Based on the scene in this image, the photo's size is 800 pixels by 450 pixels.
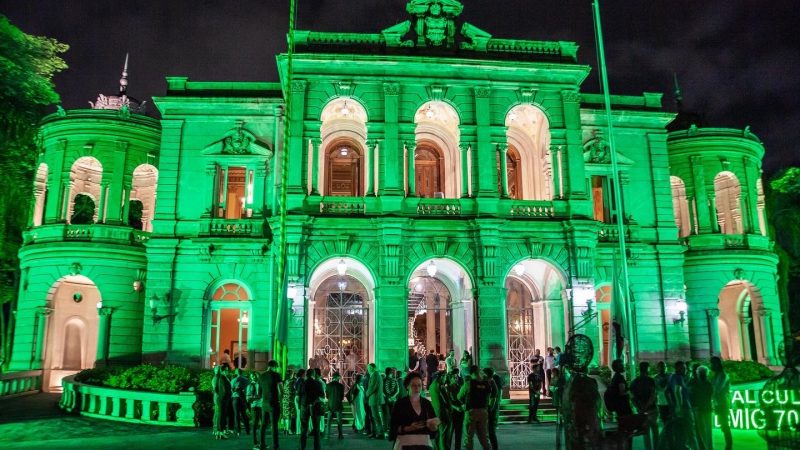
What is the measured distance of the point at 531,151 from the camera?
2962 cm

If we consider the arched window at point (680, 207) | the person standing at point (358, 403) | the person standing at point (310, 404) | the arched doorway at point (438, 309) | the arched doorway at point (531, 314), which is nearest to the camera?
the person standing at point (310, 404)

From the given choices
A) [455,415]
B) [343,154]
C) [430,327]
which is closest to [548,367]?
[430,327]

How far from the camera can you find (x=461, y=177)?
26.9 meters

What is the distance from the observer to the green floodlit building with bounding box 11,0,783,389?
25031mm

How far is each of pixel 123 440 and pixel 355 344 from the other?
11.8 meters

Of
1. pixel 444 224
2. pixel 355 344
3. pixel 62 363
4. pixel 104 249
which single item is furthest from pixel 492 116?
pixel 62 363

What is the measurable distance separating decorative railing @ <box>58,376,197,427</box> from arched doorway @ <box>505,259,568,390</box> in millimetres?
13275

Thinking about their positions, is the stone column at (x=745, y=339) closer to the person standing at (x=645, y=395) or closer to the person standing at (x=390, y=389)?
the person standing at (x=390, y=389)

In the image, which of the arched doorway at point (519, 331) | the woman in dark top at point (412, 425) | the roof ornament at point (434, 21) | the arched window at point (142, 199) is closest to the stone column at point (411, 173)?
the roof ornament at point (434, 21)

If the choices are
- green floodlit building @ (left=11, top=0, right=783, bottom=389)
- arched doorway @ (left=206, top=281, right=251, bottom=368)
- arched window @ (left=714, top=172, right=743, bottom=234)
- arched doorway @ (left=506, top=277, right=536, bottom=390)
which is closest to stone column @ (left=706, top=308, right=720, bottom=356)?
green floodlit building @ (left=11, top=0, right=783, bottom=389)

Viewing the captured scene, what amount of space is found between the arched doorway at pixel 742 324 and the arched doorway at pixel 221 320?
74.6ft

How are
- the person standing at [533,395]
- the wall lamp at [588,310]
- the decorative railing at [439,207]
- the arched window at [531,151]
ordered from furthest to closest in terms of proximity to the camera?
the arched window at [531,151] → the decorative railing at [439,207] → the wall lamp at [588,310] → the person standing at [533,395]

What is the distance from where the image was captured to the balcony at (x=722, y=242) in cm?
3056

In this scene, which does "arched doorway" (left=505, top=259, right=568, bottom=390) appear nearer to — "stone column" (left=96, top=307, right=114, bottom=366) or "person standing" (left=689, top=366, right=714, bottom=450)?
"person standing" (left=689, top=366, right=714, bottom=450)
